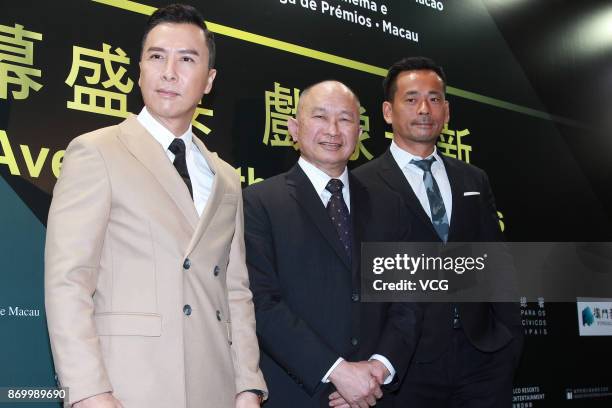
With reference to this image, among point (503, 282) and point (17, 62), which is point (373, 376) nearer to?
point (503, 282)

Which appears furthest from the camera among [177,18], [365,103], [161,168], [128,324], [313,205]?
[365,103]

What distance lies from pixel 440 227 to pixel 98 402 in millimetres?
1732

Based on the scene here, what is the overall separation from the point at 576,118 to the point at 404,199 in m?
2.49

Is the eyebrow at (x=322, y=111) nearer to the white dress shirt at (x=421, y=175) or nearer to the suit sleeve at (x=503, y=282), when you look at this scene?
the white dress shirt at (x=421, y=175)

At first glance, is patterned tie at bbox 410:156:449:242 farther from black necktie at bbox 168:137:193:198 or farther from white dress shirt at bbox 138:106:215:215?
black necktie at bbox 168:137:193:198

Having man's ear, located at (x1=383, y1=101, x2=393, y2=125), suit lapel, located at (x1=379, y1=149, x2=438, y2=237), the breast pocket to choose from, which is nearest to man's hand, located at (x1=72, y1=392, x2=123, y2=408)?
the breast pocket

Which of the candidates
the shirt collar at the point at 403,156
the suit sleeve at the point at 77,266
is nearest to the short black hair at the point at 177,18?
the suit sleeve at the point at 77,266

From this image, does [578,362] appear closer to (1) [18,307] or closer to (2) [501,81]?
A: (2) [501,81]

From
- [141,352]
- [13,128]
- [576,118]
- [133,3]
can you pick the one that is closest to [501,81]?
[576,118]

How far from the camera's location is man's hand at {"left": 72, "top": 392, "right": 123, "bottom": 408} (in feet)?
5.23

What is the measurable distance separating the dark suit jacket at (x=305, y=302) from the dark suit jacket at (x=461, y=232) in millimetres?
302

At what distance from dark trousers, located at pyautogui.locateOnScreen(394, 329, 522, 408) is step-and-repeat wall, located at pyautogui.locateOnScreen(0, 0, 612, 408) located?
1.15 m

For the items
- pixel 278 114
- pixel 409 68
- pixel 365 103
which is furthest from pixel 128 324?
pixel 365 103

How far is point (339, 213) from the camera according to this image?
258 centimetres
